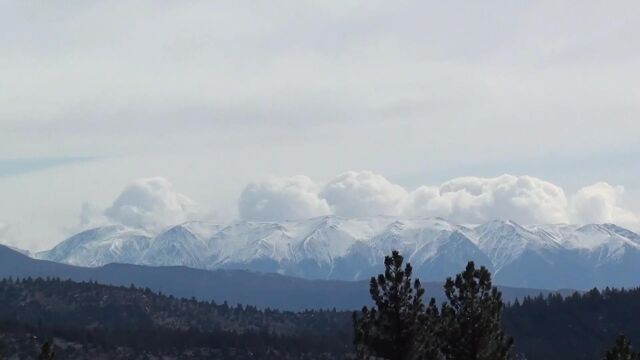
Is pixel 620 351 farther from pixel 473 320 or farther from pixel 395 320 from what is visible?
pixel 395 320

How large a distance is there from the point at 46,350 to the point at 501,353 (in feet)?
130

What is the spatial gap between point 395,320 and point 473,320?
5.73 m

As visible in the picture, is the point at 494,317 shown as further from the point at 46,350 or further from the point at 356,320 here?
the point at 46,350

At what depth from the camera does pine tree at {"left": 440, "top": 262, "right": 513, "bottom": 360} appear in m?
77.6

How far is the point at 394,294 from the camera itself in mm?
76625

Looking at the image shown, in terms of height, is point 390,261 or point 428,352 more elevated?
Result: point 390,261

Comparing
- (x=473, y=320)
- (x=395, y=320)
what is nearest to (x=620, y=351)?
(x=473, y=320)

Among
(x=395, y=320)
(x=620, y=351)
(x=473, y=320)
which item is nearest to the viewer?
(x=395, y=320)

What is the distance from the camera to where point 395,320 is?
76625 mm

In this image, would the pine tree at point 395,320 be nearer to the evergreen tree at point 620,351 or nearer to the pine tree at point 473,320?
the pine tree at point 473,320

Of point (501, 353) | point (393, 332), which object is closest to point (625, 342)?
point (501, 353)

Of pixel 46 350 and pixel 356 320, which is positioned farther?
pixel 46 350

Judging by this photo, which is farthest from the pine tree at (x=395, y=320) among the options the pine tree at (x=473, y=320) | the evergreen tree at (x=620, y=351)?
the evergreen tree at (x=620, y=351)

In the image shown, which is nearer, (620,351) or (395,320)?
(395,320)
